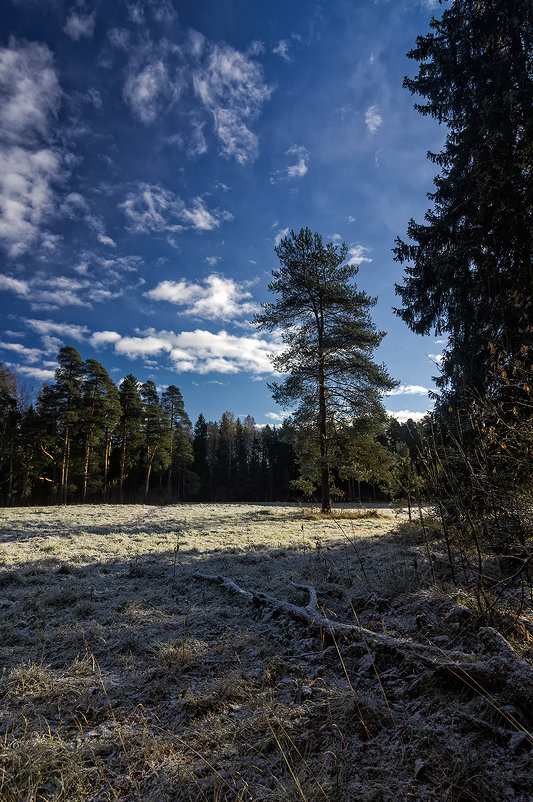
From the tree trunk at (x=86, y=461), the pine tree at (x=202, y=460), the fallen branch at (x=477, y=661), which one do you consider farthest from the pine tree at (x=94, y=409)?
the fallen branch at (x=477, y=661)

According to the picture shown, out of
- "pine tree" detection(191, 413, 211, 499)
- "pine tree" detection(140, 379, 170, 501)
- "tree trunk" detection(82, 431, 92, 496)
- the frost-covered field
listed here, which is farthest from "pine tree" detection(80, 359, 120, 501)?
the frost-covered field

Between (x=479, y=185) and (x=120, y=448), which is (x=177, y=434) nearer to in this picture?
(x=120, y=448)

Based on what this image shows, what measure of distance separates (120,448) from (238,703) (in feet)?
135

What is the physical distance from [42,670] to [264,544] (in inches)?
255

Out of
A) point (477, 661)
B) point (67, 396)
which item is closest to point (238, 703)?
point (477, 661)

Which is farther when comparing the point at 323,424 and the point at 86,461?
the point at 86,461

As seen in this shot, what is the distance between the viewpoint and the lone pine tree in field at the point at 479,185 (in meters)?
6.45

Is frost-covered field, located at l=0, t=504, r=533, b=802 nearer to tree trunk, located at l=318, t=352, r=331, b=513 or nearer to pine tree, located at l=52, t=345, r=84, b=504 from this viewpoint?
tree trunk, located at l=318, t=352, r=331, b=513

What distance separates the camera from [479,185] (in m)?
6.84

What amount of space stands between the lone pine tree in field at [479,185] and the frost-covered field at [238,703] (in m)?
4.59

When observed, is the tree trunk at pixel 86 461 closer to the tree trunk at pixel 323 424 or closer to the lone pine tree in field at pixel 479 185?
the tree trunk at pixel 323 424

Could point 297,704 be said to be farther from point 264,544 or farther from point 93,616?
point 264,544

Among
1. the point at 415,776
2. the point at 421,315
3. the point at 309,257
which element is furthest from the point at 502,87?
the point at 415,776

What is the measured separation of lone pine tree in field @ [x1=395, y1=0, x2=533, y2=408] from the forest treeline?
7.30 m
